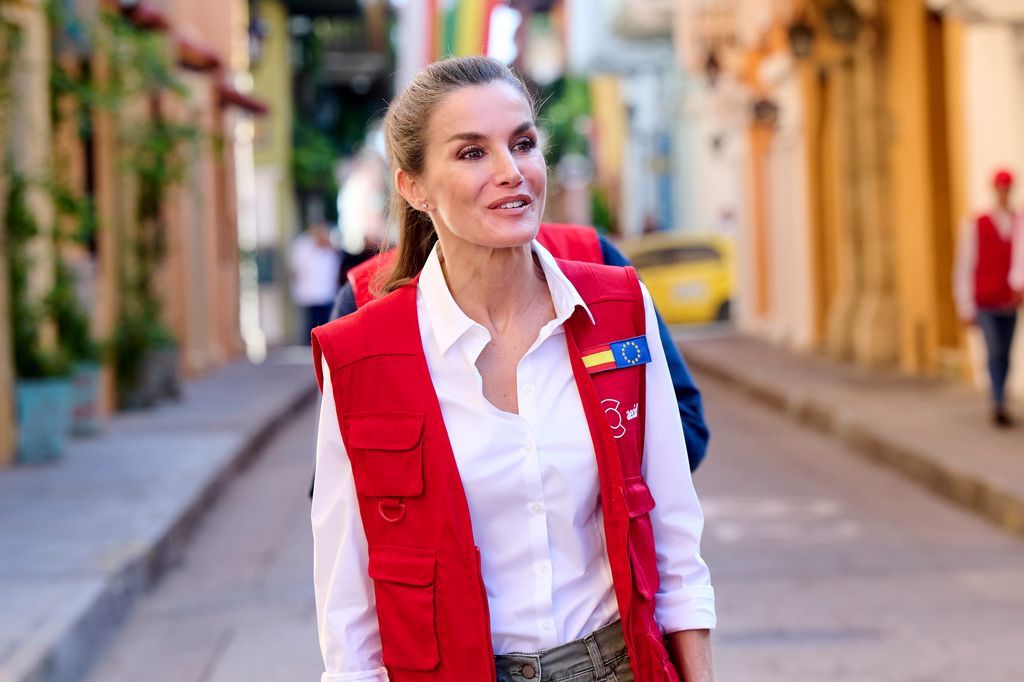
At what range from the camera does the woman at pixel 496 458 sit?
2711 millimetres

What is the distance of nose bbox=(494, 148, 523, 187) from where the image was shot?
276 centimetres

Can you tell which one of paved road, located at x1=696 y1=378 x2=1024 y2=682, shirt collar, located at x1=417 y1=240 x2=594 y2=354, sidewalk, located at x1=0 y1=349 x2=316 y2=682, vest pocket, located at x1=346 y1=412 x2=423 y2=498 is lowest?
paved road, located at x1=696 y1=378 x2=1024 y2=682

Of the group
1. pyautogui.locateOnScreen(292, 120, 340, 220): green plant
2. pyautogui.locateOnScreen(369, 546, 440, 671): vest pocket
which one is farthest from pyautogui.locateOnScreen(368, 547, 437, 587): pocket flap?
pyautogui.locateOnScreen(292, 120, 340, 220): green plant

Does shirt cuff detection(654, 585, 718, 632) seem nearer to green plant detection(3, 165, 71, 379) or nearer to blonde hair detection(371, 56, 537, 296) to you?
blonde hair detection(371, 56, 537, 296)

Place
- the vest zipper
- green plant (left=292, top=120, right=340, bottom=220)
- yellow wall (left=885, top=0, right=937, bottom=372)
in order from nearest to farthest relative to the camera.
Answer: the vest zipper
yellow wall (left=885, top=0, right=937, bottom=372)
green plant (left=292, top=120, right=340, bottom=220)

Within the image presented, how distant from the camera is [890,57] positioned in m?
20.0

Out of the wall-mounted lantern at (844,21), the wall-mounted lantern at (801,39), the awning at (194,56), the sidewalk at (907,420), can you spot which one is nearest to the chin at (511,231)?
the sidewalk at (907,420)

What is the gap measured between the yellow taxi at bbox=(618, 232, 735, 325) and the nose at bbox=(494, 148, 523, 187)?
87.3 feet

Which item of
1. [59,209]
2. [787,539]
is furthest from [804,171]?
[787,539]

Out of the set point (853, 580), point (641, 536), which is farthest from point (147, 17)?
point (641, 536)

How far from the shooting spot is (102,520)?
964 cm

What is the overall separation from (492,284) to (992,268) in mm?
10480

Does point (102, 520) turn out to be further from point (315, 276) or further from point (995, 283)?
point (315, 276)

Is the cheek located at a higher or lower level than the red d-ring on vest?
higher
